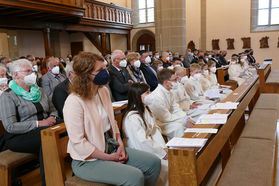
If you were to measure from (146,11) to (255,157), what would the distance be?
15.6 m

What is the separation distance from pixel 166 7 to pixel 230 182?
8937 mm

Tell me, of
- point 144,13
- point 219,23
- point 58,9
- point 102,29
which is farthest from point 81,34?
point 219,23

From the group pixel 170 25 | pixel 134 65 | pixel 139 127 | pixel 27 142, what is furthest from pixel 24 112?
pixel 170 25

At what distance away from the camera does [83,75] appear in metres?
2.07

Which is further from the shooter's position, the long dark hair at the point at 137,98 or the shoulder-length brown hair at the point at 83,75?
the long dark hair at the point at 137,98

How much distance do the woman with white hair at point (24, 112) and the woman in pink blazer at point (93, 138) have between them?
713 millimetres

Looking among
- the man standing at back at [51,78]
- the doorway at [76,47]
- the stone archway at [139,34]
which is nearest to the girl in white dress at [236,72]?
the man standing at back at [51,78]

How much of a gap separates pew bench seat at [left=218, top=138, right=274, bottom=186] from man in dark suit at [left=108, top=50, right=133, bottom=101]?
2006 mm

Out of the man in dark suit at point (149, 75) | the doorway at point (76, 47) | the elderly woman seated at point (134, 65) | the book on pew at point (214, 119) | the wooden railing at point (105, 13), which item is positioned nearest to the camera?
the book on pew at point (214, 119)

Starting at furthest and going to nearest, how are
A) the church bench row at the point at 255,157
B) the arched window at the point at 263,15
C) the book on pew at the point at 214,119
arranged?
the arched window at the point at 263,15 → the book on pew at the point at 214,119 → the church bench row at the point at 255,157

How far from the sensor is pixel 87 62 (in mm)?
2053

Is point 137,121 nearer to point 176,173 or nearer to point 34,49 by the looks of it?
point 176,173

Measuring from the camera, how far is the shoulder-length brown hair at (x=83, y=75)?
205 centimetres

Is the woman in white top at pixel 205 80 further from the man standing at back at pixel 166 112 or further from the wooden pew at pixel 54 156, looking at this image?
the wooden pew at pixel 54 156
